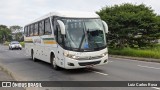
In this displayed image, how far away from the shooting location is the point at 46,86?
35.7ft

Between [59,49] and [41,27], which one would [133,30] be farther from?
[59,49]

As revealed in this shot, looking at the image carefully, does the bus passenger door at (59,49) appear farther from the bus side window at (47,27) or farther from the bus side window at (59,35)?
the bus side window at (47,27)

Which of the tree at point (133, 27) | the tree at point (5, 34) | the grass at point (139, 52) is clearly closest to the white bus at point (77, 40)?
the grass at point (139, 52)

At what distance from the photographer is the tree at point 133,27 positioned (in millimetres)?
26328

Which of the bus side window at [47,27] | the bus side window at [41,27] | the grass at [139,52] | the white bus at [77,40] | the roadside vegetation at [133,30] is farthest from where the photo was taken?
the roadside vegetation at [133,30]

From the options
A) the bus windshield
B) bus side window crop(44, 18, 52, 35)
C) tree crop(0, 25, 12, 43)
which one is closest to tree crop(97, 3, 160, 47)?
bus side window crop(44, 18, 52, 35)

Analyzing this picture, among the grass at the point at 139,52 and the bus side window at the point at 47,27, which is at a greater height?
the bus side window at the point at 47,27

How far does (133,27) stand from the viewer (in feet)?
86.6

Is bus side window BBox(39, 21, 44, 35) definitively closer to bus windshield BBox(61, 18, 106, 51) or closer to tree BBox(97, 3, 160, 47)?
bus windshield BBox(61, 18, 106, 51)

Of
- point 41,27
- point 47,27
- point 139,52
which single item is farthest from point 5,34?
point 47,27

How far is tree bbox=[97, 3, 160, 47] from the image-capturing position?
2633 centimetres

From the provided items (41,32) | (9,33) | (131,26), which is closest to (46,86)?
(41,32)

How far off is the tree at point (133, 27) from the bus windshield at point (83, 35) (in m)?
12.9

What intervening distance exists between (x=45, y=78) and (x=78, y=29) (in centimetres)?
283
